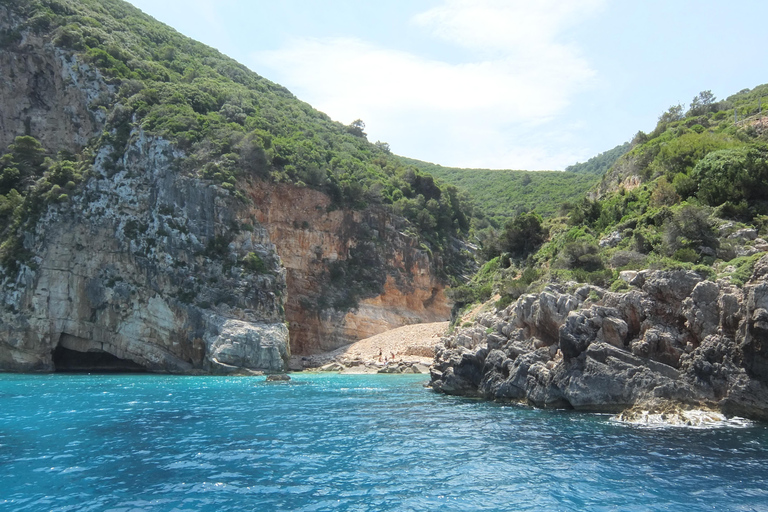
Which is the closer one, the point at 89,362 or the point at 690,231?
the point at 690,231

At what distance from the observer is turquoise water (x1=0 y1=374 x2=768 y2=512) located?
9633 mm

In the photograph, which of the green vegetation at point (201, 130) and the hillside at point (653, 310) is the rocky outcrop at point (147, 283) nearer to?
the green vegetation at point (201, 130)

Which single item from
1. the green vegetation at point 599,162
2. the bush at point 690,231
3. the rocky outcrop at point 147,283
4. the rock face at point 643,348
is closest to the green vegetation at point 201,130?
the rocky outcrop at point 147,283

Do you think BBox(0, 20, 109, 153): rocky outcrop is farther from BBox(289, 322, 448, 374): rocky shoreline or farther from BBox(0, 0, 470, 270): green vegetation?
BBox(289, 322, 448, 374): rocky shoreline

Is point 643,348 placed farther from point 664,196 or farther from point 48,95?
point 48,95

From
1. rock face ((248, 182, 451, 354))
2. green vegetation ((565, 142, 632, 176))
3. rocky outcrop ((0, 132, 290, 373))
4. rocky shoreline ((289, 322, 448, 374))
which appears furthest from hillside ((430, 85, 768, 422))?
green vegetation ((565, 142, 632, 176))

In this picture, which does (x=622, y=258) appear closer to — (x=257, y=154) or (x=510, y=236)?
(x=510, y=236)

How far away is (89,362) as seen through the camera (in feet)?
148

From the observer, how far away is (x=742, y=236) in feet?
67.3

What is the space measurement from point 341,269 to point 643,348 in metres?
39.8

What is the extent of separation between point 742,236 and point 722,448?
11.0m

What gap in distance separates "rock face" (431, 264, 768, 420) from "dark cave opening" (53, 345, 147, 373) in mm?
33082

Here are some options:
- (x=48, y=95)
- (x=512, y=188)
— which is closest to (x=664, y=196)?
(x=48, y=95)

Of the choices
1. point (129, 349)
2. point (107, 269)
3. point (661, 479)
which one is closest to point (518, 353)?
point (661, 479)
